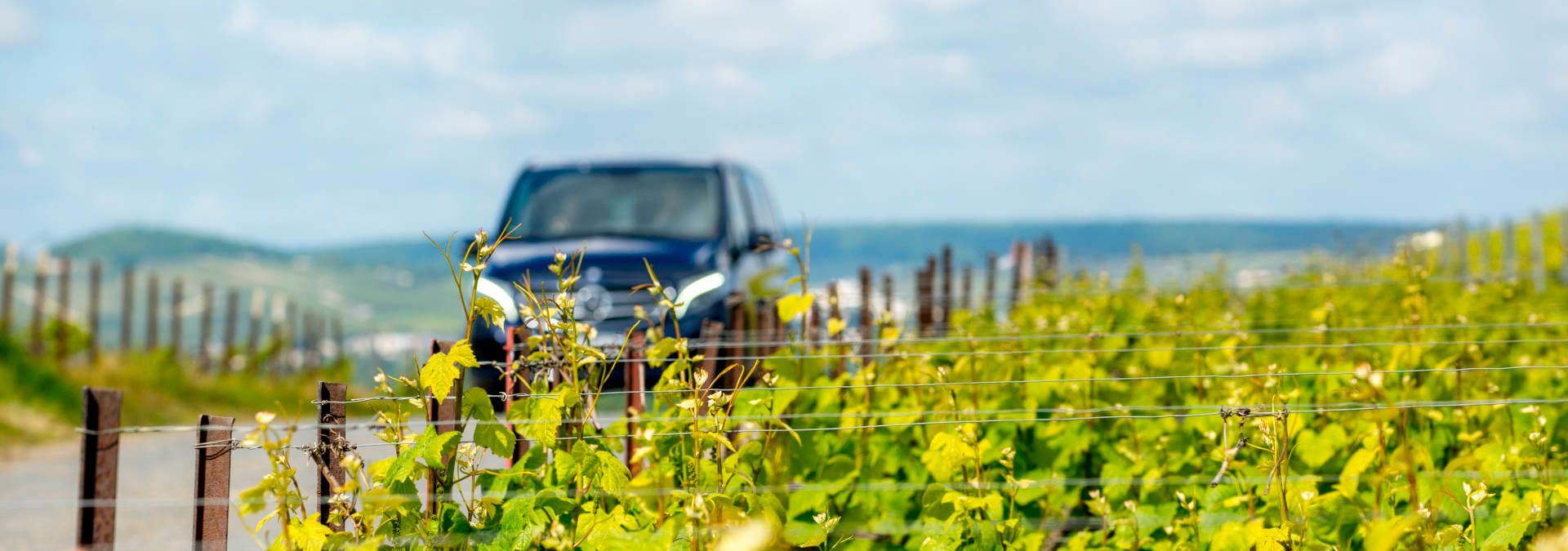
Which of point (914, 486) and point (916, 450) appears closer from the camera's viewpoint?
point (914, 486)

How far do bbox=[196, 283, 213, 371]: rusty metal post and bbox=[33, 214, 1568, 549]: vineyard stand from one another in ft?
64.9

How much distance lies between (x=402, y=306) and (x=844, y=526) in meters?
93.5

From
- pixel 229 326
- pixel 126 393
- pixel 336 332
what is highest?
pixel 229 326

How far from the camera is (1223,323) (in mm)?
5496

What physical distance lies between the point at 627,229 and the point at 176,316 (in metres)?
16.0

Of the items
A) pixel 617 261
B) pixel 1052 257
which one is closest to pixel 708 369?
pixel 617 261

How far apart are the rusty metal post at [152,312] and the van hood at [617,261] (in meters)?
14.9

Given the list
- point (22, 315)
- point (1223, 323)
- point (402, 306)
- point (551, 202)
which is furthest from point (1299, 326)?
point (402, 306)

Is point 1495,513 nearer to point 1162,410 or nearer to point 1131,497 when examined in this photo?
point 1131,497

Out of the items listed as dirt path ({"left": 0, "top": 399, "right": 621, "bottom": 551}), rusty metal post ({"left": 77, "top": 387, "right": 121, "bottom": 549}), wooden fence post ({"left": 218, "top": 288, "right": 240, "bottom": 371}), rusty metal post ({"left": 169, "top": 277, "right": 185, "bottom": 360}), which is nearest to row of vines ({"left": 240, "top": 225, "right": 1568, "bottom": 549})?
rusty metal post ({"left": 77, "top": 387, "right": 121, "bottom": 549})

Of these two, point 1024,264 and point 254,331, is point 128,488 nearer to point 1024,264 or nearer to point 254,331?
point 1024,264

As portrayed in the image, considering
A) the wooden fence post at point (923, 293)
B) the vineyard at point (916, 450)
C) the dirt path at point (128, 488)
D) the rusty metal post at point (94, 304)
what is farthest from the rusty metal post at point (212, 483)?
the rusty metal post at point (94, 304)

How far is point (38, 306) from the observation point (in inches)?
756

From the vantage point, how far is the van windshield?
9.01 meters
